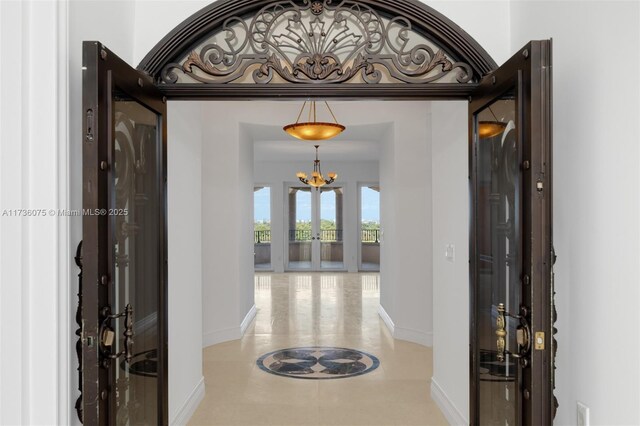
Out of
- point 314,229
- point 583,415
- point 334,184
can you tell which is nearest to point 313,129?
point 583,415

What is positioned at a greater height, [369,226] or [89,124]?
[89,124]

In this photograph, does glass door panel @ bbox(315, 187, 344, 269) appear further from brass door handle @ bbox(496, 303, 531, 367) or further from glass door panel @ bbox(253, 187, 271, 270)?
brass door handle @ bbox(496, 303, 531, 367)

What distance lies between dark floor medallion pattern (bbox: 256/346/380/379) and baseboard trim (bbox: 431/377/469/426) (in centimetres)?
88

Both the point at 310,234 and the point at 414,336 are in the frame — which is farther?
the point at 310,234

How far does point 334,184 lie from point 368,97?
1069 centimetres

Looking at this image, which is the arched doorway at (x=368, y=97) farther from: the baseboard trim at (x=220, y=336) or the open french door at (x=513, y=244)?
the baseboard trim at (x=220, y=336)

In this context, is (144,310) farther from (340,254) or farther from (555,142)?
(340,254)

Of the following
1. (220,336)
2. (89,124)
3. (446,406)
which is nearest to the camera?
(89,124)

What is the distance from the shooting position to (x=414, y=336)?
20.3 ft

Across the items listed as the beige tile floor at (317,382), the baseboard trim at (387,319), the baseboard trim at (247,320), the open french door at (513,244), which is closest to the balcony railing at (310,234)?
→ the beige tile floor at (317,382)

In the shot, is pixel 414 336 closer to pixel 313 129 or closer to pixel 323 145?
pixel 313 129
